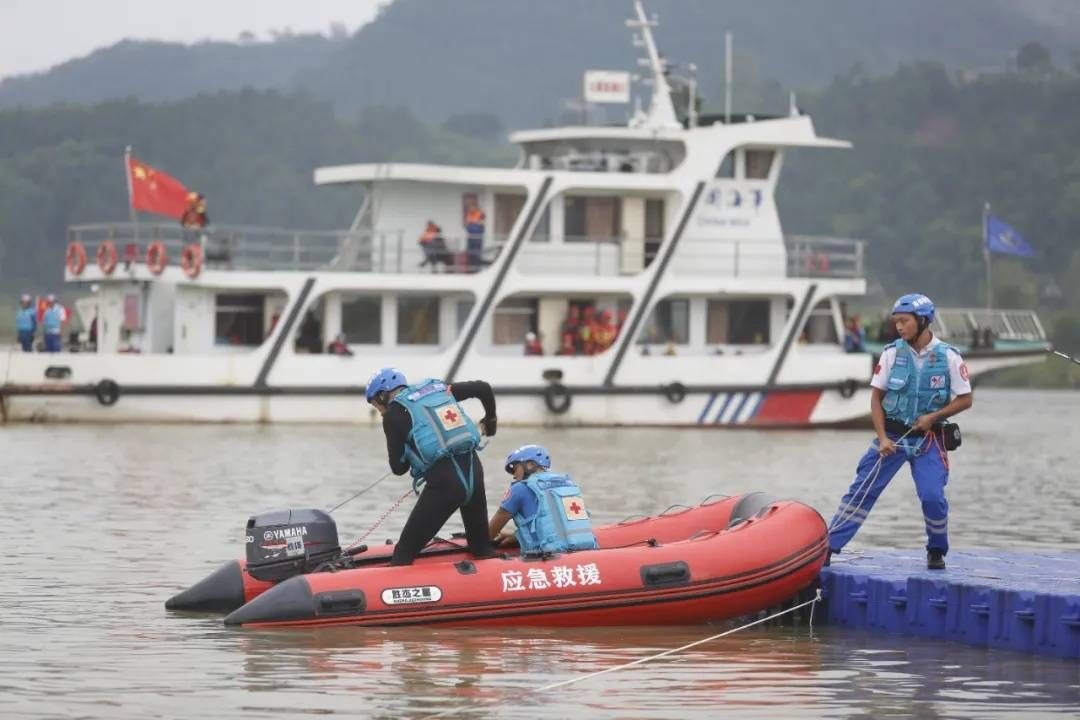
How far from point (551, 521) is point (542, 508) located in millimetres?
98

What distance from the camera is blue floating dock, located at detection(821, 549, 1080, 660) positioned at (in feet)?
40.6

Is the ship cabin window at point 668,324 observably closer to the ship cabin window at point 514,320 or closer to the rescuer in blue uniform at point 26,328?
the ship cabin window at point 514,320

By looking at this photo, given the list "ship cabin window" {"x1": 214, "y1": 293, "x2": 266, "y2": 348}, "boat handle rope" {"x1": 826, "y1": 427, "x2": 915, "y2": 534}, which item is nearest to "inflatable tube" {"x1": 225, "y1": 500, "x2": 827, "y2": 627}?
"boat handle rope" {"x1": 826, "y1": 427, "x2": 915, "y2": 534}

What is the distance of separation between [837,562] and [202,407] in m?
19.0

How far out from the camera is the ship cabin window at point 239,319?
109 feet

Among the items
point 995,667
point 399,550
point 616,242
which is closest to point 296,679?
point 399,550

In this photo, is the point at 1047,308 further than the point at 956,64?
No

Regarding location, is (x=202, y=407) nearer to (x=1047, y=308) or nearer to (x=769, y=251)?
(x=769, y=251)

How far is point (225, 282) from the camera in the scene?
107 ft

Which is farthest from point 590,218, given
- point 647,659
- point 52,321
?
point 647,659

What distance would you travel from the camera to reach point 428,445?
13211mm

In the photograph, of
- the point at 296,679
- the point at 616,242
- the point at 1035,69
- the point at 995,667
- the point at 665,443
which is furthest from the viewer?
the point at 1035,69

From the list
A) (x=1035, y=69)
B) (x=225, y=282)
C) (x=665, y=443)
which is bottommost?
(x=665, y=443)

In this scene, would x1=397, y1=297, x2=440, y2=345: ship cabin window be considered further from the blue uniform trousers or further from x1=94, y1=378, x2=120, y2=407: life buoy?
the blue uniform trousers
